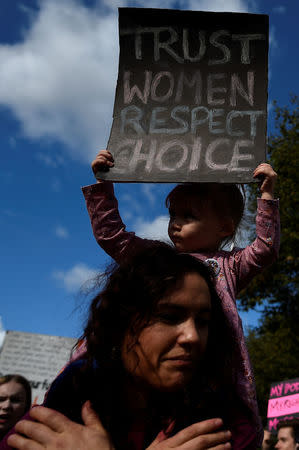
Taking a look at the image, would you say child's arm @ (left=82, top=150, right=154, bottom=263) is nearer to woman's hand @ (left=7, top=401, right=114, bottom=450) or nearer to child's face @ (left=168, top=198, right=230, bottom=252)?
child's face @ (left=168, top=198, right=230, bottom=252)

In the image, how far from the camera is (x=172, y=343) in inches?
57.4

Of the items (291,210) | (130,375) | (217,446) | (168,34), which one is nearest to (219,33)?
(168,34)

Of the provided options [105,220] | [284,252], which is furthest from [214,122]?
[284,252]

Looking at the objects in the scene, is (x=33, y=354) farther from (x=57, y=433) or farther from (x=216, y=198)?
(x=57, y=433)

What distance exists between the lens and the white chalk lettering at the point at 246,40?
2672 mm

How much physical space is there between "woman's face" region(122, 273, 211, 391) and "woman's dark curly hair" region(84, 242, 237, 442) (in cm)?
3

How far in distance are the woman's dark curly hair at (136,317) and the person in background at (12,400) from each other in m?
4.21

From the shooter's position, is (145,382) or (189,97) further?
(189,97)

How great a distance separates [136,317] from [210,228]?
3.59ft

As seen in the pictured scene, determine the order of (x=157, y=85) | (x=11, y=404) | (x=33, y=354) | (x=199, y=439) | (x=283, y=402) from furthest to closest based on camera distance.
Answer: (x=33, y=354) → (x=283, y=402) → (x=11, y=404) → (x=157, y=85) → (x=199, y=439)

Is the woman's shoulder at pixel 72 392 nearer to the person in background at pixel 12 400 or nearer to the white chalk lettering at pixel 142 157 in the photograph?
the white chalk lettering at pixel 142 157

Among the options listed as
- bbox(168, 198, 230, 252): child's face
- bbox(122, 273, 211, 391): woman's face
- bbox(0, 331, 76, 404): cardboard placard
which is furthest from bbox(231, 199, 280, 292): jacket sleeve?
bbox(0, 331, 76, 404): cardboard placard

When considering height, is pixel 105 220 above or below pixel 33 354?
above

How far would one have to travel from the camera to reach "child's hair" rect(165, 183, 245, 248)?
8.45 feet
